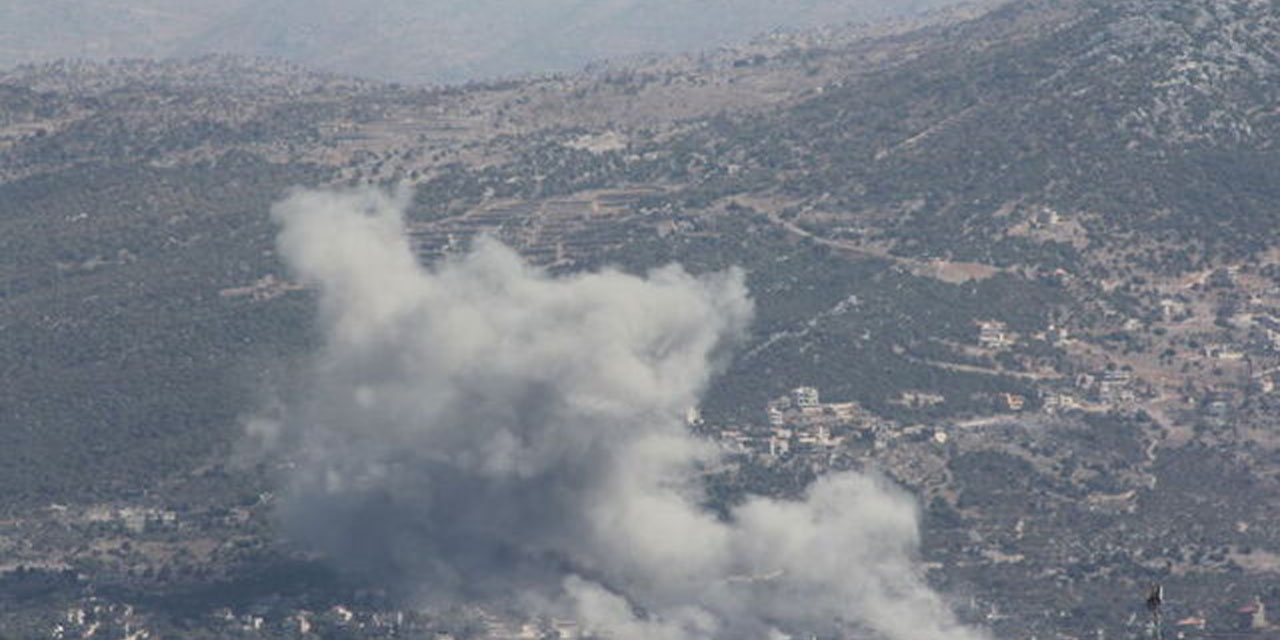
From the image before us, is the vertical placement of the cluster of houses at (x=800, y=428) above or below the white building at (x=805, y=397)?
below

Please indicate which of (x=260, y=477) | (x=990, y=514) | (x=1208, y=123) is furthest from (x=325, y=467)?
(x=1208, y=123)

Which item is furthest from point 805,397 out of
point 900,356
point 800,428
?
point 900,356

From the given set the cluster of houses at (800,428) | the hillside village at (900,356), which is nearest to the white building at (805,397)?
the cluster of houses at (800,428)

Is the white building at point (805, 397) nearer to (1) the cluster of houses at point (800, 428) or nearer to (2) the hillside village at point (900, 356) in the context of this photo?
(1) the cluster of houses at point (800, 428)

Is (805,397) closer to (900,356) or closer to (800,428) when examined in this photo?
(800,428)

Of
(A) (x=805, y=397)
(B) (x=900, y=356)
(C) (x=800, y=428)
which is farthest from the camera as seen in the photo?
(B) (x=900, y=356)

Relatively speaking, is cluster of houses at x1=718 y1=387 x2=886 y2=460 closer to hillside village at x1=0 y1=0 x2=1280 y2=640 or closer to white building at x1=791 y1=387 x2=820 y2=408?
white building at x1=791 y1=387 x2=820 y2=408

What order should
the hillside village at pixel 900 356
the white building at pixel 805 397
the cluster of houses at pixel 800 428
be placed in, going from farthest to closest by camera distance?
the white building at pixel 805 397, the cluster of houses at pixel 800 428, the hillside village at pixel 900 356

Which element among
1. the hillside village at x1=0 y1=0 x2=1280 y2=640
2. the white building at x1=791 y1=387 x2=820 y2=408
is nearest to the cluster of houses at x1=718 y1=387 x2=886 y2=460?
the white building at x1=791 y1=387 x2=820 y2=408

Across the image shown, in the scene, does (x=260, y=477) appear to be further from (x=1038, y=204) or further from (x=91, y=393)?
(x=1038, y=204)

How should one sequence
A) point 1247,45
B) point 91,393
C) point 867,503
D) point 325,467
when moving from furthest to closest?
point 1247,45, point 91,393, point 325,467, point 867,503

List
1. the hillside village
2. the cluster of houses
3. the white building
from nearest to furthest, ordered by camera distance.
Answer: the hillside village, the cluster of houses, the white building
